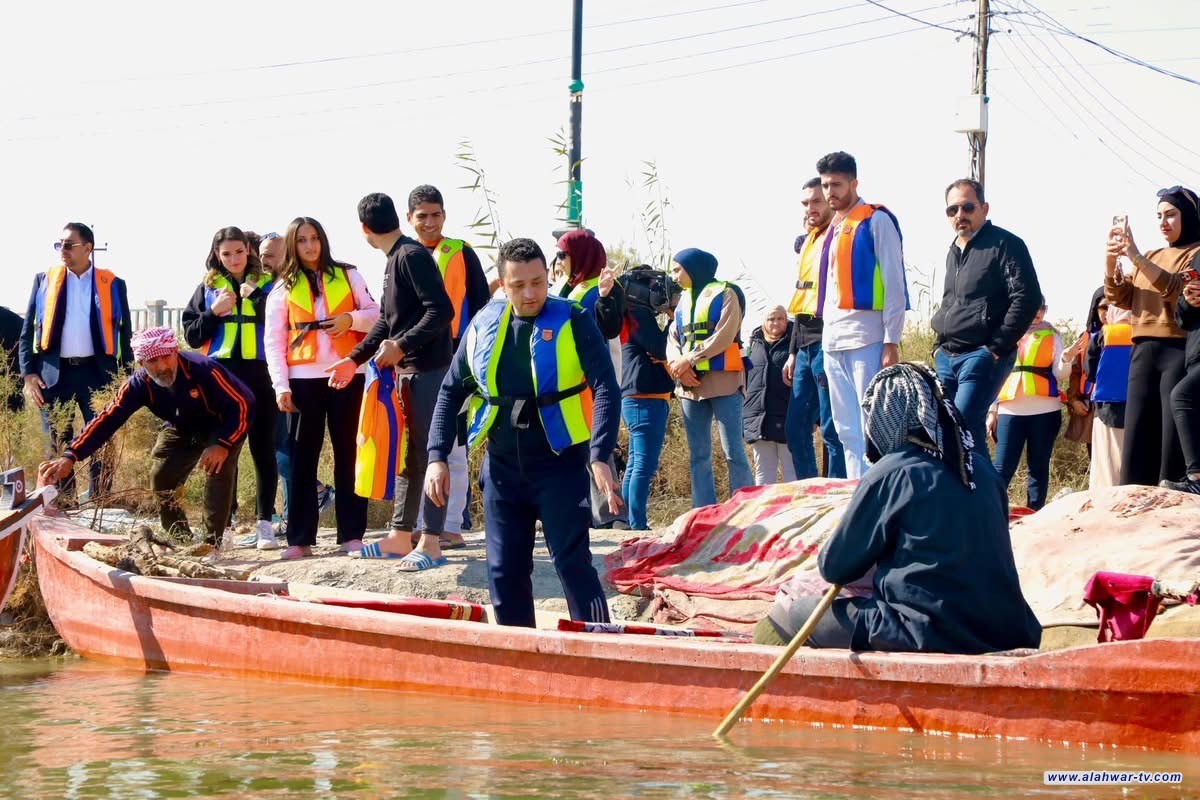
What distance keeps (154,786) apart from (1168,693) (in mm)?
3337

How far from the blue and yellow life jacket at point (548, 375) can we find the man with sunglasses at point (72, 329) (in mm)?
5894

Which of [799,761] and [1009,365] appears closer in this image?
[799,761]

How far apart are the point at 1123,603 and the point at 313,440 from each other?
211 inches

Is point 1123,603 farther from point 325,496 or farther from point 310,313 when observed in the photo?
point 325,496

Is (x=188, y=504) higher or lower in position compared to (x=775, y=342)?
lower

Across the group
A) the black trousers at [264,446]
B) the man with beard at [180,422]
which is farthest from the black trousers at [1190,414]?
the black trousers at [264,446]

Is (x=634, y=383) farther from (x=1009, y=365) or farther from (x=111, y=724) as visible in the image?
(x=111, y=724)

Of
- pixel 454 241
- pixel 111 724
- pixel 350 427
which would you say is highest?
pixel 454 241

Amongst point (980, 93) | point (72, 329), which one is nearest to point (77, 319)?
point (72, 329)

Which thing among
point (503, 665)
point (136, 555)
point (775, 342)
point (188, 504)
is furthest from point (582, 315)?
point (188, 504)

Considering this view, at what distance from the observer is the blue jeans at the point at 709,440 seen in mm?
10406

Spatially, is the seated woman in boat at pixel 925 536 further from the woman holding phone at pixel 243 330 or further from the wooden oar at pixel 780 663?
the woman holding phone at pixel 243 330

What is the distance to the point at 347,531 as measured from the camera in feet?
32.5

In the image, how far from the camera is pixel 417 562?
910 cm
